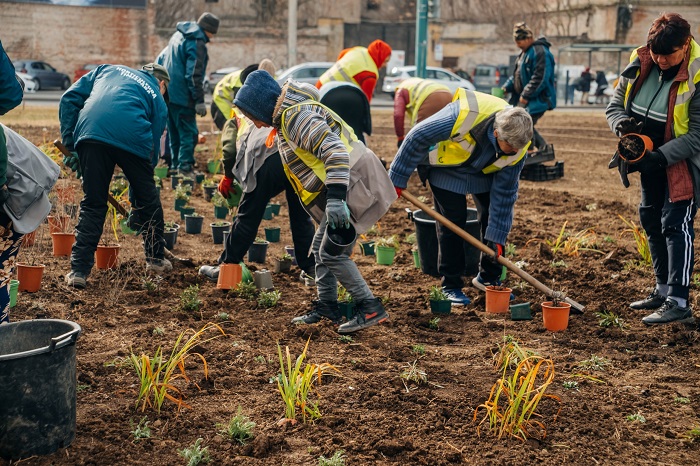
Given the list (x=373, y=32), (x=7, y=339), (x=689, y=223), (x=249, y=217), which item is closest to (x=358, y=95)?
(x=249, y=217)

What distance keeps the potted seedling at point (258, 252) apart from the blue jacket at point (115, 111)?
4.14ft

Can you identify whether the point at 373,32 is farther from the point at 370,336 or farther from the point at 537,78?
the point at 370,336

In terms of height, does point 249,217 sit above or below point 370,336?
above

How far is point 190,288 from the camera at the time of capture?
19.6 feet

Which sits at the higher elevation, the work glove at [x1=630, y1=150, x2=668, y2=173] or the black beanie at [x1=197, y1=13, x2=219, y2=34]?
the black beanie at [x1=197, y1=13, x2=219, y2=34]

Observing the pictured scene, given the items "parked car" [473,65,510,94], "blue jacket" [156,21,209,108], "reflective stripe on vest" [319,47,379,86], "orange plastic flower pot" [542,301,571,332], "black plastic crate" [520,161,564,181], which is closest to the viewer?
"orange plastic flower pot" [542,301,571,332]

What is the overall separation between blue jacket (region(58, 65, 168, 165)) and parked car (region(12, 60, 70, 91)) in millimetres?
30609

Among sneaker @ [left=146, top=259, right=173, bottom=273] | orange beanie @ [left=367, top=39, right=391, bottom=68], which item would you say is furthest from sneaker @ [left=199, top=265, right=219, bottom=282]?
orange beanie @ [left=367, top=39, right=391, bottom=68]

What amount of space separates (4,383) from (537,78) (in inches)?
331

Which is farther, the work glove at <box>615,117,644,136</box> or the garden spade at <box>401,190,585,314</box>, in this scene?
the garden spade at <box>401,190,585,314</box>

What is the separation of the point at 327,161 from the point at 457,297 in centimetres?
188

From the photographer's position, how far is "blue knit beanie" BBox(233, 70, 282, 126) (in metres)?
4.89

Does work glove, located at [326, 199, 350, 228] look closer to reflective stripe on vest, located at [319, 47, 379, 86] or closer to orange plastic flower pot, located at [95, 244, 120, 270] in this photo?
orange plastic flower pot, located at [95, 244, 120, 270]

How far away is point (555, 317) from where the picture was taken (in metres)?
5.61
